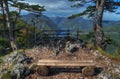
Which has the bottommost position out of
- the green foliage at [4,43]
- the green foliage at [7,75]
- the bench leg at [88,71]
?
the green foliage at [4,43]

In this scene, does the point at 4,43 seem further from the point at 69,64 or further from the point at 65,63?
the point at 69,64

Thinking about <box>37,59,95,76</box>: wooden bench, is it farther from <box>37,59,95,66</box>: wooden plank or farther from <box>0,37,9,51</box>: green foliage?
<box>0,37,9,51</box>: green foliage

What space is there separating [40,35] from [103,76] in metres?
7.63

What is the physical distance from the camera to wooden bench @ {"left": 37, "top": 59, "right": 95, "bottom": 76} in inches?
757

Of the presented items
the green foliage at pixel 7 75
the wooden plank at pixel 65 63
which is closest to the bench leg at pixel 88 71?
the wooden plank at pixel 65 63

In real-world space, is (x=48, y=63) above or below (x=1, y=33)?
above

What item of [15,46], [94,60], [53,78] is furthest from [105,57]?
[15,46]

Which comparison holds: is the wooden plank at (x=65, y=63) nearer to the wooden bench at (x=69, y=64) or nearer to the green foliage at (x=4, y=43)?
the wooden bench at (x=69, y=64)

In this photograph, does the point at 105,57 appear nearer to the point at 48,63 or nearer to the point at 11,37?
the point at 48,63

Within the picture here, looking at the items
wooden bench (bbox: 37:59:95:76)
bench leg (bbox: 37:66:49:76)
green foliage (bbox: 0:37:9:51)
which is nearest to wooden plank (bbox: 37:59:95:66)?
wooden bench (bbox: 37:59:95:76)

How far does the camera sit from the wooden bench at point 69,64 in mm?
19219

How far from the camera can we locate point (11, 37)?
105 feet

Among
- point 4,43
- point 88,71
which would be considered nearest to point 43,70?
point 88,71

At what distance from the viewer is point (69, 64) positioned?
19438 millimetres
